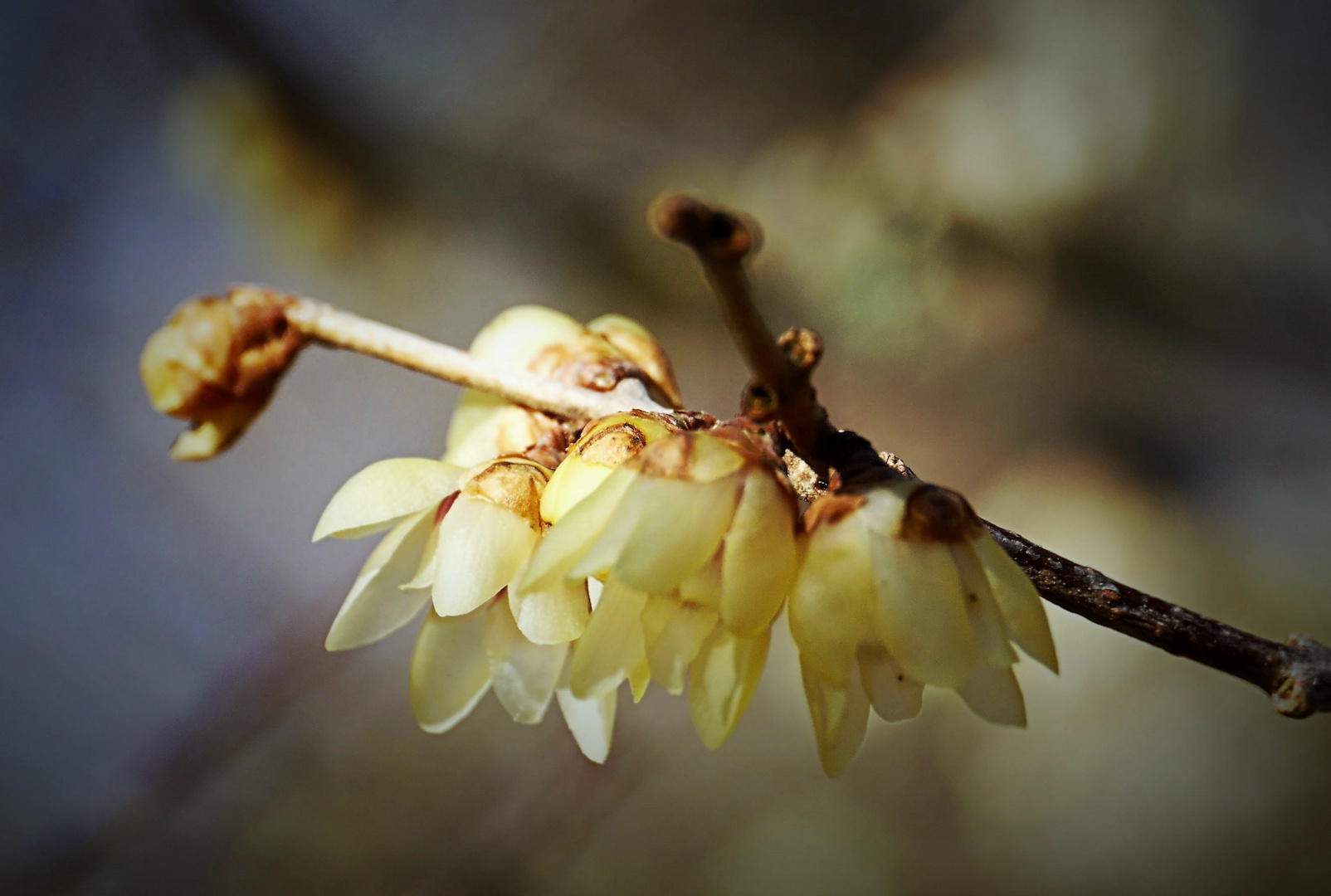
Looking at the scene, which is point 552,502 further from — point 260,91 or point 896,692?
point 260,91

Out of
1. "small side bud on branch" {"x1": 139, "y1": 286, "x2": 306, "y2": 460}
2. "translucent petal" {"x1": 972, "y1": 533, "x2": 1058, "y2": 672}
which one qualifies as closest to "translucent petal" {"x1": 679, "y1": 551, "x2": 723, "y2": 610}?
"translucent petal" {"x1": 972, "y1": 533, "x2": 1058, "y2": 672}

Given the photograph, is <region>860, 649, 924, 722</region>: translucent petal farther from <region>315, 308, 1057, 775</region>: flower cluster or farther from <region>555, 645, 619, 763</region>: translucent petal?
<region>555, 645, 619, 763</region>: translucent petal

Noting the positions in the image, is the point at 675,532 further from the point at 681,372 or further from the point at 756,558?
the point at 681,372

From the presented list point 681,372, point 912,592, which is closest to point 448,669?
point 912,592

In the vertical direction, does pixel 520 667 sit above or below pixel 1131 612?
below

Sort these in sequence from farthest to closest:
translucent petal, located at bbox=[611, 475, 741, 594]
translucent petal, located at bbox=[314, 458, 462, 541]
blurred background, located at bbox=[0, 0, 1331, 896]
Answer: blurred background, located at bbox=[0, 0, 1331, 896], translucent petal, located at bbox=[314, 458, 462, 541], translucent petal, located at bbox=[611, 475, 741, 594]
